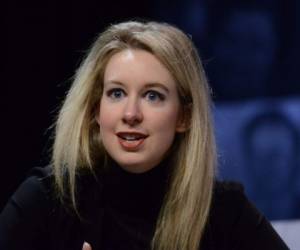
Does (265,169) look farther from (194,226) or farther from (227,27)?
(194,226)

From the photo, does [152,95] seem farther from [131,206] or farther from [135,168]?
[131,206]

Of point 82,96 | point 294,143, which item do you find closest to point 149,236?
point 82,96

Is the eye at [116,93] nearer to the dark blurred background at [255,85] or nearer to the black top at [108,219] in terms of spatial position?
the black top at [108,219]

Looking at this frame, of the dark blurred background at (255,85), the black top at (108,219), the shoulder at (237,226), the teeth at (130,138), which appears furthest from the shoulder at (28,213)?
the dark blurred background at (255,85)

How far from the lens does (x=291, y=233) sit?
1963 millimetres

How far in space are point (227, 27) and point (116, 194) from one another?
1.22 metres

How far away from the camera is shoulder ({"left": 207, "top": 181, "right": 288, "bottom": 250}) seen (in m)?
1.62

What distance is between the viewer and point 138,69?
1.49 m

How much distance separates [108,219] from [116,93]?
30 centimetres

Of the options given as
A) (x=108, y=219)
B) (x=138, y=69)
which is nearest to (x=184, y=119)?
(x=138, y=69)

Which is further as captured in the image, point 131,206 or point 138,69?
point 131,206

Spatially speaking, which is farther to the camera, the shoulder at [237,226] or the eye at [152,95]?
the shoulder at [237,226]

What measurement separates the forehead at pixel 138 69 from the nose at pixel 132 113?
49 millimetres

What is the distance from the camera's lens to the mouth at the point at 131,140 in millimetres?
1469
